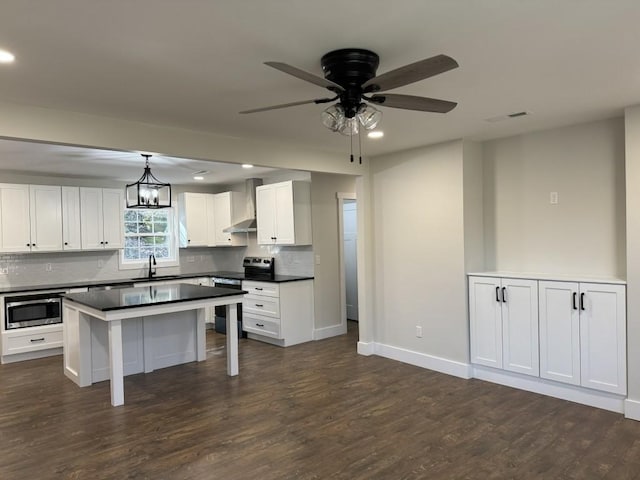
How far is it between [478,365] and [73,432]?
3.64 m

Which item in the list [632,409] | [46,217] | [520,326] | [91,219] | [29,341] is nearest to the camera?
[632,409]

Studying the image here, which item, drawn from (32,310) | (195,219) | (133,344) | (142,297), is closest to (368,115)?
(142,297)

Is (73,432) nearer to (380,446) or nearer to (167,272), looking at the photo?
(380,446)

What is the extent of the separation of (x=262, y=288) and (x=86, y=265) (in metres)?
2.74

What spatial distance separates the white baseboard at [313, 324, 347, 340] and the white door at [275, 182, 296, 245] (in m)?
1.32

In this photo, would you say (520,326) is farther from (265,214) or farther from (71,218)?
(71,218)

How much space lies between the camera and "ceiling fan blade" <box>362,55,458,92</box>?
181cm

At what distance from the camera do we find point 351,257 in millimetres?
7766

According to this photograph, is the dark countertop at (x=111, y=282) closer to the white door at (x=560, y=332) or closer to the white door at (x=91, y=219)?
the white door at (x=91, y=219)

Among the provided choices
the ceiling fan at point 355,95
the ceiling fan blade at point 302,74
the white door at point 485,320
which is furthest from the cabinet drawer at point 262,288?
the ceiling fan blade at point 302,74

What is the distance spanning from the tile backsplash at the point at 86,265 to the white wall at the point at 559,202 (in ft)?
8.87

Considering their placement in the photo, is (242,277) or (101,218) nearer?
(101,218)

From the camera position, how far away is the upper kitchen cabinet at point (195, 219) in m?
7.44

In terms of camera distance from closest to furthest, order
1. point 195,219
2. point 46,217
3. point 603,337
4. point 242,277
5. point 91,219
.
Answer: point 603,337 → point 46,217 → point 91,219 → point 242,277 → point 195,219
